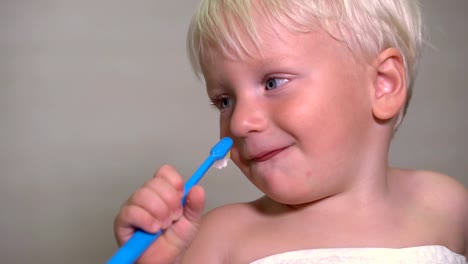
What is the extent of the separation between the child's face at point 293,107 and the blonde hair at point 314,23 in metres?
0.01

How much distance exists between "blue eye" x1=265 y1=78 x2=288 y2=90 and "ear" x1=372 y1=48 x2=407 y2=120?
0.44ft

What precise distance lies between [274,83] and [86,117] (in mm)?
554

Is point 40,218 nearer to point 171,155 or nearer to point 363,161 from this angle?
point 171,155

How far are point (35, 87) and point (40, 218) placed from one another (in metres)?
0.25

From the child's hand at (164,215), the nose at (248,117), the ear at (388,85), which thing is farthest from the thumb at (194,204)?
the ear at (388,85)

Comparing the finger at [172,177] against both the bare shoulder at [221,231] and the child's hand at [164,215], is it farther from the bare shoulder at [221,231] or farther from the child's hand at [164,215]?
the bare shoulder at [221,231]

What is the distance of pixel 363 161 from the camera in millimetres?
804

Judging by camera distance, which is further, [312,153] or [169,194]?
[312,153]

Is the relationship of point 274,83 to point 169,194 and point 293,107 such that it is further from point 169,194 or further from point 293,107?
point 169,194

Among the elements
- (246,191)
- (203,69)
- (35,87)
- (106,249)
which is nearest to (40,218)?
Answer: (106,249)

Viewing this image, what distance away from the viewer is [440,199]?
873 millimetres

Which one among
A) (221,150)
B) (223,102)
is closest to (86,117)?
(223,102)

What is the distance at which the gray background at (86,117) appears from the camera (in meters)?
1.15

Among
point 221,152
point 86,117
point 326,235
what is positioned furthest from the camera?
point 86,117
